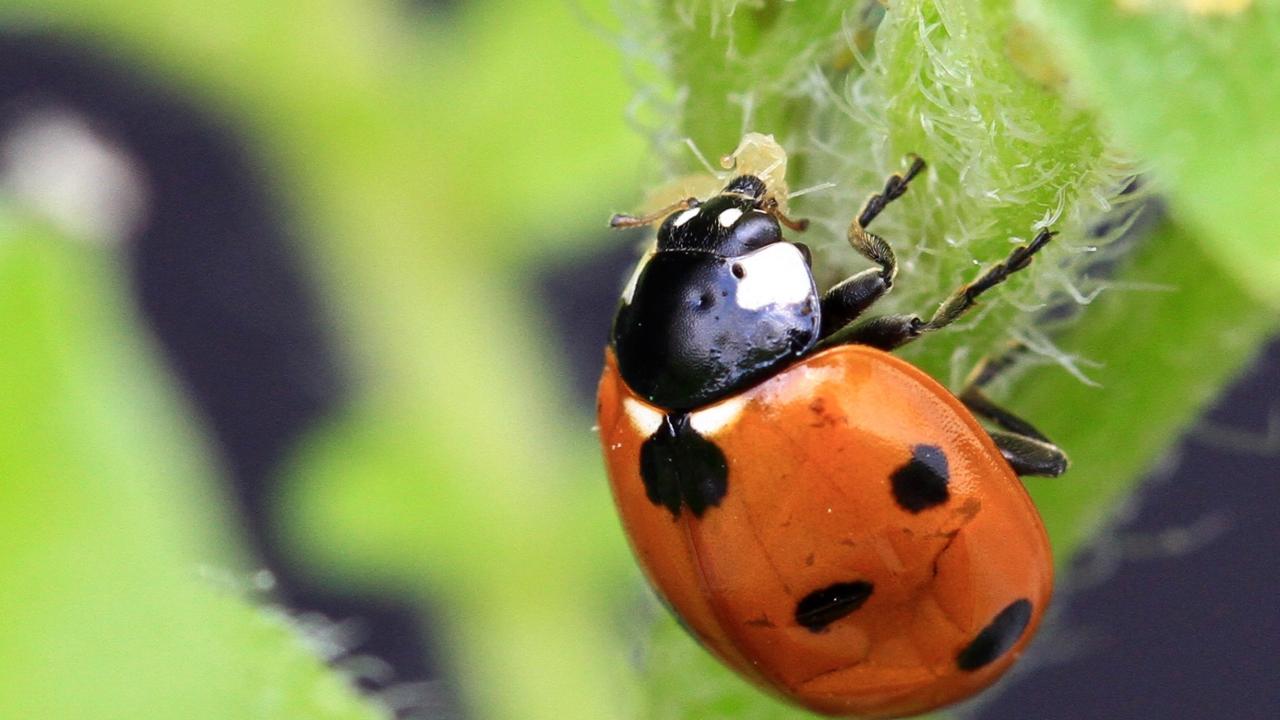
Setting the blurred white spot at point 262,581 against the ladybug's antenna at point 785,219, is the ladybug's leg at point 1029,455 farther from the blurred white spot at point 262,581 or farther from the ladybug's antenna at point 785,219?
the blurred white spot at point 262,581

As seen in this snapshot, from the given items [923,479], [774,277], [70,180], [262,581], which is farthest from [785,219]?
[70,180]

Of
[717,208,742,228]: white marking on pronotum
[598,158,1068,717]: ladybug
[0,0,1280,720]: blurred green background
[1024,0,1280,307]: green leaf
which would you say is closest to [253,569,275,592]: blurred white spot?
[0,0,1280,720]: blurred green background

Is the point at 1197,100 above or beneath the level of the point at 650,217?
beneath

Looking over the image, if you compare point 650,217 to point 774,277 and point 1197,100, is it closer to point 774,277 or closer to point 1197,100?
point 774,277

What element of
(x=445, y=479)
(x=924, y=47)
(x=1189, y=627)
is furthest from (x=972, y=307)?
(x=1189, y=627)

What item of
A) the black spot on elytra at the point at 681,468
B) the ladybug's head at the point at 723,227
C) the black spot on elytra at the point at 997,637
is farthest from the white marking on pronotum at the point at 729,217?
the black spot on elytra at the point at 997,637
